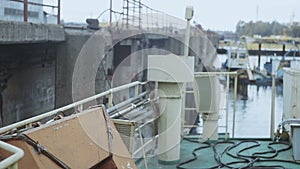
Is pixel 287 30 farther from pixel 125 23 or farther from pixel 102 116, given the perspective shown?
pixel 102 116

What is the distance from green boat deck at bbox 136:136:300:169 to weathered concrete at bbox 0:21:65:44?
2771 mm

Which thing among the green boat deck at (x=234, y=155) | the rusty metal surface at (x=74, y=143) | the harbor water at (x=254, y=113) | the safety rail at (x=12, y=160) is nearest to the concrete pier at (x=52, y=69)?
the green boat deck at (x=234, y=155)

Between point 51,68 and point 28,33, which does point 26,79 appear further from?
point 28,33

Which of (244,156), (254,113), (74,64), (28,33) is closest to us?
(244,156)

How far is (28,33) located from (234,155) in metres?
3.61

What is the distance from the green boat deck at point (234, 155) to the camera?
3549 mm

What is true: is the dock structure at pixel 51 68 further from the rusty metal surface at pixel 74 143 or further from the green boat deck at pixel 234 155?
the rusty metal surface at pixel 74 143

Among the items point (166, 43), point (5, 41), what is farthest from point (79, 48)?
point (166, 43)

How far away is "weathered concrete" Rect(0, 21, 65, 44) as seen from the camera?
519 cm

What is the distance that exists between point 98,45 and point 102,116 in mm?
6089

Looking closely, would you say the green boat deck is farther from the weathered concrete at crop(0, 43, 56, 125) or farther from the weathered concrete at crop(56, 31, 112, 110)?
the weathered concrete at crop(0, 43, 56, 125)

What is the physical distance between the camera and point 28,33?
229 inches

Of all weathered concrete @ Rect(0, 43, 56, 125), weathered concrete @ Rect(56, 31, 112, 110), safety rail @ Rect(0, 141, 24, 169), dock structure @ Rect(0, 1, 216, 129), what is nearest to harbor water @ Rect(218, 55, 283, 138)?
dock structure @ Rect(0, 1, 216, 129)

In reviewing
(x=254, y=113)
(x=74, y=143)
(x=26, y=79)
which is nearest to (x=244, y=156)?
(x=74, y=143)
